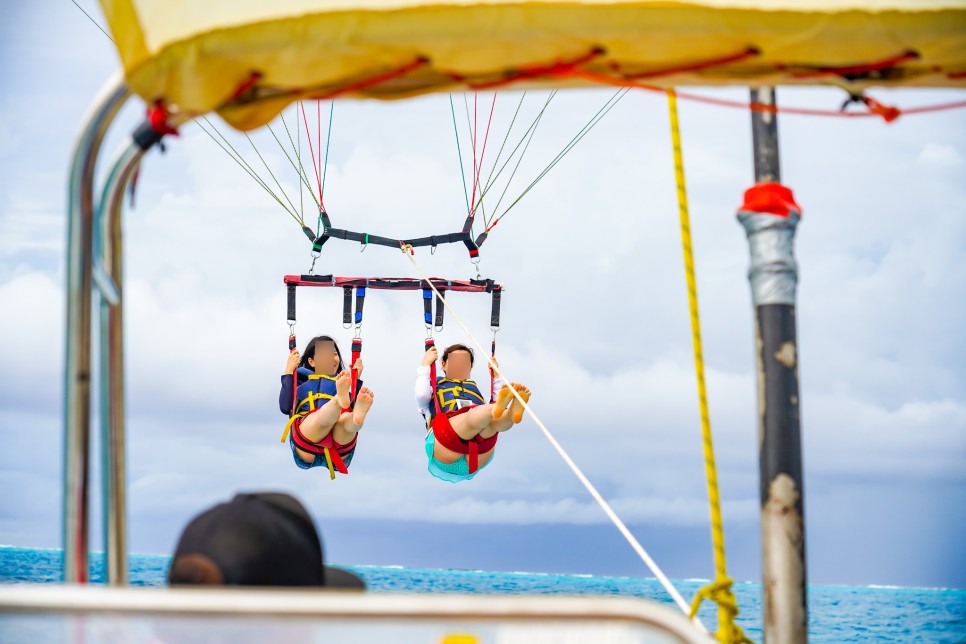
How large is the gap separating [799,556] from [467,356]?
13.6 ft

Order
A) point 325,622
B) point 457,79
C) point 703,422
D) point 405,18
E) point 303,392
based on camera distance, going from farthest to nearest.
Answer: point 303,392
point 703,422
point 457,79
point 405,18
point 325,622

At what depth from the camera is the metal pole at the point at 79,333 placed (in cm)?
121

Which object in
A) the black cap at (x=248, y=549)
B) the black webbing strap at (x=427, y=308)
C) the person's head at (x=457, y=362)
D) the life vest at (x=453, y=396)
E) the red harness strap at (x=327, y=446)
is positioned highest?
the black webbing strap at (x=427, y=308)

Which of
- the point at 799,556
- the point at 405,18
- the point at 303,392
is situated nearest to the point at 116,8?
the point at 405,18

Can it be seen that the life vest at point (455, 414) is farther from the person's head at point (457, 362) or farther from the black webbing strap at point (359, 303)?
the black webbing strap at point (359, 303)

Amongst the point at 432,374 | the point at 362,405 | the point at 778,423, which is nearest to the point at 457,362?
the point at 432,374

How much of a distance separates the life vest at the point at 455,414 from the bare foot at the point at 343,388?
544 millimetres

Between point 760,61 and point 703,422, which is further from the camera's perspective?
point 703,422

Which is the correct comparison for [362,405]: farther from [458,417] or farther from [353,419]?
[458,417]

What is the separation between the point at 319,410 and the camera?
5.29 m

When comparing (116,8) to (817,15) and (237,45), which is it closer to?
(237,45)

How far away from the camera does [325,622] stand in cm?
80

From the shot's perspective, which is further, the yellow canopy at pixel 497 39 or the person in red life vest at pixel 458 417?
the person in red life vest at pixel 458 417

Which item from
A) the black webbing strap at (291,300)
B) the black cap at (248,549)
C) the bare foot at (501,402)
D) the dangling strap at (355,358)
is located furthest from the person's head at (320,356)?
the black cap at (248,549)
